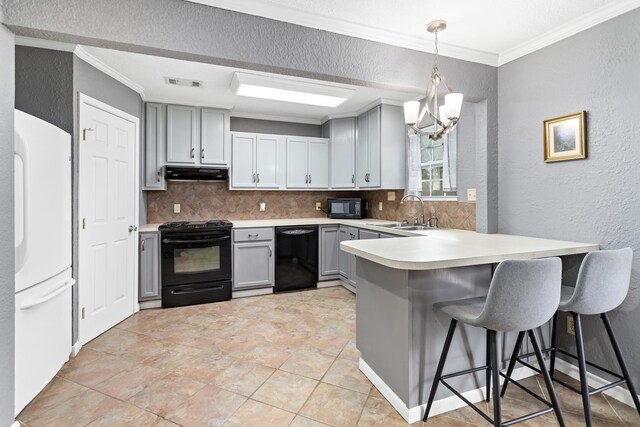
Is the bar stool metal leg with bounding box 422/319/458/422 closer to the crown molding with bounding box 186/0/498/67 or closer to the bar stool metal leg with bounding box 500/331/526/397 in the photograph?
the bar stool metal leg with bounding box 500/331/526/397

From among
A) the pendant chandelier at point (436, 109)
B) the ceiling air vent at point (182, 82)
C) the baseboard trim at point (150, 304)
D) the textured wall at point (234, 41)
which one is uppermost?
the ceiling air vent at point (182, 82)

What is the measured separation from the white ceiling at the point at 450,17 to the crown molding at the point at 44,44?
4.27 ft

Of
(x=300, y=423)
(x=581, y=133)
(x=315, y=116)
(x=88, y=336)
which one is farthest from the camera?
(x=315, y=116)

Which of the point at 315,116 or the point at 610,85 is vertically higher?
the point at 315,116

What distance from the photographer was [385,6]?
6.47 feet

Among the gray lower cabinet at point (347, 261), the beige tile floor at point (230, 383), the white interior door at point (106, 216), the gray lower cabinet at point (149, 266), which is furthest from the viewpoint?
the gray lower cabinet at point (347, 261)

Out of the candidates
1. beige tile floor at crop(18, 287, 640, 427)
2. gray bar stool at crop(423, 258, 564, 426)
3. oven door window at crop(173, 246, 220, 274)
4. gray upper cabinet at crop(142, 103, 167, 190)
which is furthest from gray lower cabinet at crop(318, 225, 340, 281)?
gray bar stool at crop(423, 258, 564, 426)

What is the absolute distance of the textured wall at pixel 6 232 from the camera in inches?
61.2

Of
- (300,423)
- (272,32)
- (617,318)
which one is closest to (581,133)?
(617,318)

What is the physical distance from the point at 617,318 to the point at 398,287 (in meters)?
1.50

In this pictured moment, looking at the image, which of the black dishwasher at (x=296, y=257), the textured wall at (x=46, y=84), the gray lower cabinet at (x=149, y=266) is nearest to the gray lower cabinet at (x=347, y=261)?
the black dishwasher at (x=296, y=257)

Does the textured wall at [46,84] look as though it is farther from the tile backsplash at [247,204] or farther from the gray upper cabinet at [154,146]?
the tile backsplash at [247,204]

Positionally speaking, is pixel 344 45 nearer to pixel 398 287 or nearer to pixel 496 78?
pixel 496 78

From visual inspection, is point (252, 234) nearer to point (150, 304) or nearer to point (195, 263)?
point (195, 263)
